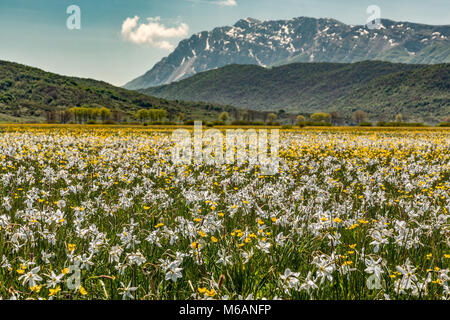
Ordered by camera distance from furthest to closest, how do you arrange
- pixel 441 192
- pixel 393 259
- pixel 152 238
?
pixel 441 192 < pixel 393 259 < pixel 152 238

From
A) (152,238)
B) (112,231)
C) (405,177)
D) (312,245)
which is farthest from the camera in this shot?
(405,177)

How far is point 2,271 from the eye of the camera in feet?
12.7

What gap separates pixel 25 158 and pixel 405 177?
13.1 m

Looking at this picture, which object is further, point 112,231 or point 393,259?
point 112,231
